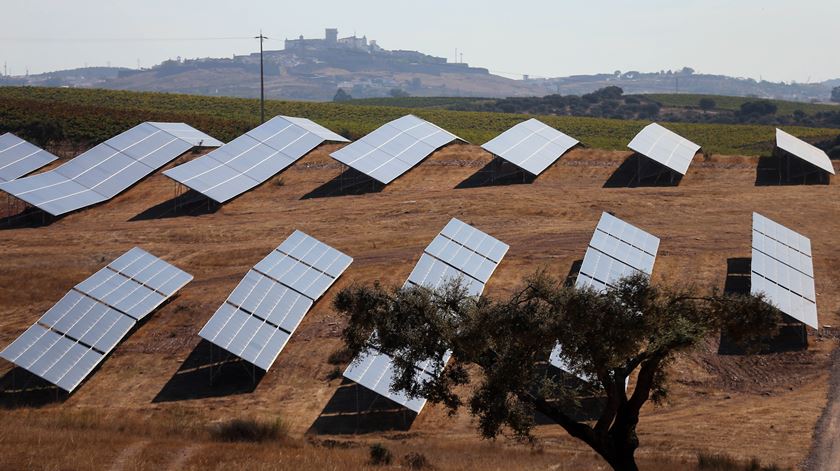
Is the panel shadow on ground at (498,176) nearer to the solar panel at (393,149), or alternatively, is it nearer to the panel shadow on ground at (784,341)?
the solar panel at (393,149)

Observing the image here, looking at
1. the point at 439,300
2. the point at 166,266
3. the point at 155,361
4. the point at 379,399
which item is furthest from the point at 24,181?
the point at 439,300

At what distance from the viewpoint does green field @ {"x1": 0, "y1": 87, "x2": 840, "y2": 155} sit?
254 feet

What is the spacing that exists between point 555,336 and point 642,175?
42863mm

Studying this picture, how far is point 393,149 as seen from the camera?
62.3 m

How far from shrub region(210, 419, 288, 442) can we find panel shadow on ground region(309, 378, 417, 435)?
312 cm

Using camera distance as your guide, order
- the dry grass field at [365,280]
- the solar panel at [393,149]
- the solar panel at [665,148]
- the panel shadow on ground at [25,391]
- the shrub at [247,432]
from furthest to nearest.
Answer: the solar panel at [665,148] → the solar panel at [393,149] → the panel shadow on ground at [25,391] → the shrub at [247,432] → the dry grass field at [365,280]

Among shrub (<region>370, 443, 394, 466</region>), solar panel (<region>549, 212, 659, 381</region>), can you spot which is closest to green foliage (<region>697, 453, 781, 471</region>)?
shrub (<region>370, 443, 394, 466</region>)

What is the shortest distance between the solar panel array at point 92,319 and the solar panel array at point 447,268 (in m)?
11.2

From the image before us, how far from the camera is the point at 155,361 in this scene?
36.0 m

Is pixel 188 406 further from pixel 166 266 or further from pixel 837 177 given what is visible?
pixel 837 177

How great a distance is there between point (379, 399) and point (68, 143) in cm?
5101

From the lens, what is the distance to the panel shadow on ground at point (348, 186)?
190 feet

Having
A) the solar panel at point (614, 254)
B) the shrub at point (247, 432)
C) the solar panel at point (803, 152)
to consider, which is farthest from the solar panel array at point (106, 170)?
the solar panel at point (803, 152)

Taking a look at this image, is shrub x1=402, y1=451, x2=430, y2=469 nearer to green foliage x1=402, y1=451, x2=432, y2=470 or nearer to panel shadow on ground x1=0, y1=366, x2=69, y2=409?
green foliage x1=402, y1=451, x2=432, y2=470
